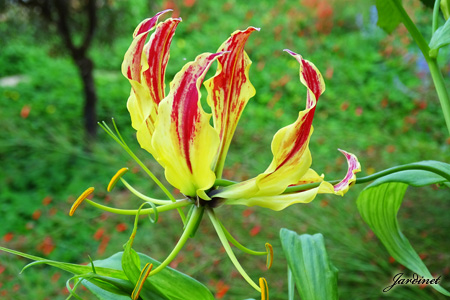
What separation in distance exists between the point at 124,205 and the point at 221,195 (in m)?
1.52

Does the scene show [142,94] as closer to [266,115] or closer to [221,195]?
[221,195]

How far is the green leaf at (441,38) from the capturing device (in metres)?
0.46

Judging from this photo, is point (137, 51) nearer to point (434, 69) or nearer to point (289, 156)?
point (289, 156)

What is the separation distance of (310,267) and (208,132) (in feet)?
0.42

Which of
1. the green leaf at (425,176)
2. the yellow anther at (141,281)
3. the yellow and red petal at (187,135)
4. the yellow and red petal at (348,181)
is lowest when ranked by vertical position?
the yellow anther at (141,281)

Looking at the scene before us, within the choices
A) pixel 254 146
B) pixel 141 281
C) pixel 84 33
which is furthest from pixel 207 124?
pixel 84 33

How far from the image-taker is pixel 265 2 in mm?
4848

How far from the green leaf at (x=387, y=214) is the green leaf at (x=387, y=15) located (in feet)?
0.58

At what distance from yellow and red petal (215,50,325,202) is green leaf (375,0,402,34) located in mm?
233

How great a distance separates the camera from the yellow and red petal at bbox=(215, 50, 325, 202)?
38cm

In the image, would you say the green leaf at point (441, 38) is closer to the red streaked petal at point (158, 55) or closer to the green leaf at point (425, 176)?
the green leaf at point (425, 176)

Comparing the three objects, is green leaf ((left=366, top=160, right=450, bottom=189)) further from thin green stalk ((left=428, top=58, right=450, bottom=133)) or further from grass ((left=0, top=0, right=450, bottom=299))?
grass ((left=0, top=0, right=450, bottom=299))

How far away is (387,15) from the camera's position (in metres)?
0.60

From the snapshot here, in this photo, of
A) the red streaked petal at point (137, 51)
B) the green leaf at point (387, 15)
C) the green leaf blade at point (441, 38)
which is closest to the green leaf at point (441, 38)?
the green leaf blade at point (441, 38)
